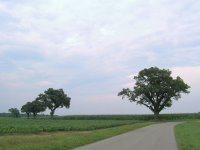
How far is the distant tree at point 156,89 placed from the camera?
10038cm

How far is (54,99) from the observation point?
13725 cm

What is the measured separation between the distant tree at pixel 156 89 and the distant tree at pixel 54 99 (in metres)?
37.8

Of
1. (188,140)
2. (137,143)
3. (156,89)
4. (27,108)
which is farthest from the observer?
(27,108)

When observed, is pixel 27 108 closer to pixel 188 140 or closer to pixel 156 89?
pixel 156 89

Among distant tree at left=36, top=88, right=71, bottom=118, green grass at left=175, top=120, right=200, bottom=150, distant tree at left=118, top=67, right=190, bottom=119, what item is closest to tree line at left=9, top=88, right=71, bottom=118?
distant tree at left=36, top=88, right=71, bottom=118

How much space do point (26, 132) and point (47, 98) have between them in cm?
10094

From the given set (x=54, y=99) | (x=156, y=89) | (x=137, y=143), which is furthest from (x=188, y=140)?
(x=54, y=99)

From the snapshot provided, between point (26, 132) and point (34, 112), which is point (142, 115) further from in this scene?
point (26, 132)

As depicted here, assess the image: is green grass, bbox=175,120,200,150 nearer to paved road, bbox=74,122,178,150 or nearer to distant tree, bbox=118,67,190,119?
paved road, bbox=74,122,178,150

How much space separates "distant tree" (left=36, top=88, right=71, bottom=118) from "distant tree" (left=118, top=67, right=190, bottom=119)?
3785 centimetres

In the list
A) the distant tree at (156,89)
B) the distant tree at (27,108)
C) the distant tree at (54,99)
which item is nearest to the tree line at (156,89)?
the distant tree at (156,89)

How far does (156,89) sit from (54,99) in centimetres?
4775

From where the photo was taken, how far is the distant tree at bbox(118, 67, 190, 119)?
100375 mm

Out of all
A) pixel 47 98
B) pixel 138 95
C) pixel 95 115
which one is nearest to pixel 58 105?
pixel 47 98
